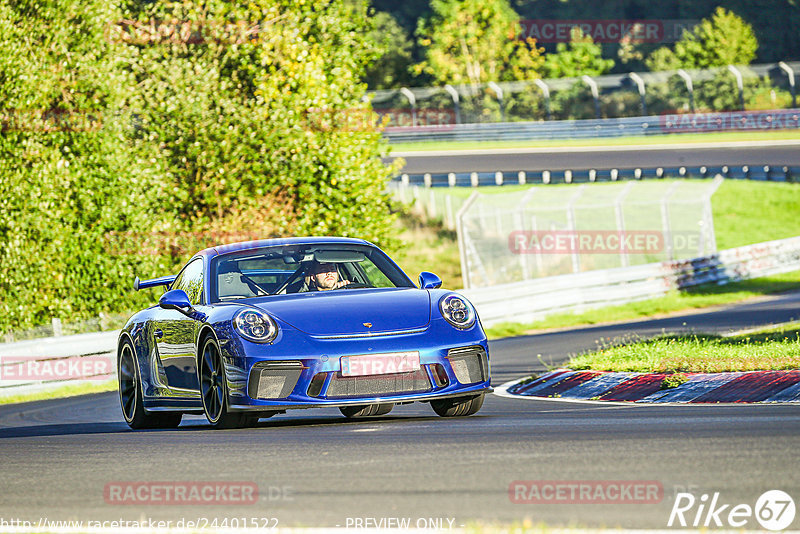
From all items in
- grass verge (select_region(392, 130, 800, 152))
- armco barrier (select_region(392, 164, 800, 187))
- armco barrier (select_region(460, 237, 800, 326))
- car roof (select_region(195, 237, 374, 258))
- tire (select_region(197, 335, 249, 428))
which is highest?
car roof (select_region(195, 237, 374, 258))

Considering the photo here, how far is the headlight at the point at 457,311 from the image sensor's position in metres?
9.05

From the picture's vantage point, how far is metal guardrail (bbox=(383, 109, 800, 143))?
197 ft

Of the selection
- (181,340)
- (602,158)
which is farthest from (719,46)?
(181,340)

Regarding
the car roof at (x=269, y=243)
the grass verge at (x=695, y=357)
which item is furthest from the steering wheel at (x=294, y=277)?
the grass verge at (x=695, y=357)

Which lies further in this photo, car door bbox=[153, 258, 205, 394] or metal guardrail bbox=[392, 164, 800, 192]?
metal guardrail bbox=[392, 164, 800, 192]

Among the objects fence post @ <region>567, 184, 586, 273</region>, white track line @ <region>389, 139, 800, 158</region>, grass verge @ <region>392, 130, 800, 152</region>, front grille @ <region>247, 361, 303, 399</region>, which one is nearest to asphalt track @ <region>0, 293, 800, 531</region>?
front grille @ <region>247, 361, 303, 399</region>

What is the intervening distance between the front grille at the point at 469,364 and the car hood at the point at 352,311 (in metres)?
0.31

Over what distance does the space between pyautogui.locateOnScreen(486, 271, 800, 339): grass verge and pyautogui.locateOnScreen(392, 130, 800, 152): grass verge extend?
27635 millimetres

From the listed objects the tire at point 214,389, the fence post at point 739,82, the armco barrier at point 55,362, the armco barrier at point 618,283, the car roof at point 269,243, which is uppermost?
the car roof at point 269,243

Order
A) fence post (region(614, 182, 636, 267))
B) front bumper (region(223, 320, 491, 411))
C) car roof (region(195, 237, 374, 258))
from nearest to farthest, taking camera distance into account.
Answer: front bumper (region(223, 320, 491, 411)), car roof (region(195, 237, 374, 258)), fence post (region(614, 182, 636, 267))

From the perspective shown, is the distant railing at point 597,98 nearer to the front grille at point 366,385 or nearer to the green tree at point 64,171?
the green tree at point 64,171

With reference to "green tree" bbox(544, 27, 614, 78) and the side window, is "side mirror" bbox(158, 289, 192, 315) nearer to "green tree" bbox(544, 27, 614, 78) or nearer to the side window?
the side window

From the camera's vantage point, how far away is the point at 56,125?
74.3 feet

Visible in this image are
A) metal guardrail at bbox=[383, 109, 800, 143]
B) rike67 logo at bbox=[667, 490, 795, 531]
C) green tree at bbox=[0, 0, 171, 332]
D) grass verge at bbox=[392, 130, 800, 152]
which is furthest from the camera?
metal guardrail at bbox=[383, 109, 800, 143]
